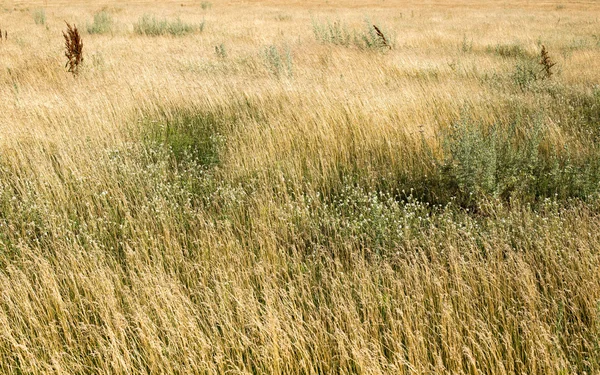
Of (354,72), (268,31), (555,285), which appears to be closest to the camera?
(555,285)

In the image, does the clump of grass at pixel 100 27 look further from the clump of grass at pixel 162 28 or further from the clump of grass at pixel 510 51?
the clump of grass at pixel 510 51

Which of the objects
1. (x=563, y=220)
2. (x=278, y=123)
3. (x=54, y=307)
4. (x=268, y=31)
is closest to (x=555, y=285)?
(x=563, y=220)

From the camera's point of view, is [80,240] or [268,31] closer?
[80,240]

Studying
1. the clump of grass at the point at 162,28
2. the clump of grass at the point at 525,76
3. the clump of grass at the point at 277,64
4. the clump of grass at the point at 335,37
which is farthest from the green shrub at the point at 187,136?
the clump of grass at the point at 162,28

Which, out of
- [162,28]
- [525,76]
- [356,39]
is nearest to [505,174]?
[525,76]

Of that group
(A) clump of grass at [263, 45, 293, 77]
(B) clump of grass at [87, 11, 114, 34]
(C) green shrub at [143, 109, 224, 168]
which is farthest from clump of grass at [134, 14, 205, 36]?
(C) green shrub at [143, 109, 224, 168]

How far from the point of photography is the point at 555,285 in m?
2.55

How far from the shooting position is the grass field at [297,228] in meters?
2.18

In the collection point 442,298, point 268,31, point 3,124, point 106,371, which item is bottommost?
point 106,371

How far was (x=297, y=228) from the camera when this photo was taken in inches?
124

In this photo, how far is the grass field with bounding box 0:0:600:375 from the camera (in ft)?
7.14

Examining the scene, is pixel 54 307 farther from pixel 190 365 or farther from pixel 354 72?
pixel 354 72

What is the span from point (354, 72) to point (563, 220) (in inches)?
210

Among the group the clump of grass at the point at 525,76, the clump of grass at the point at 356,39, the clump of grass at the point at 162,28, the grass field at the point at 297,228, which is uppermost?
the clump of grass at the point at 162,28
